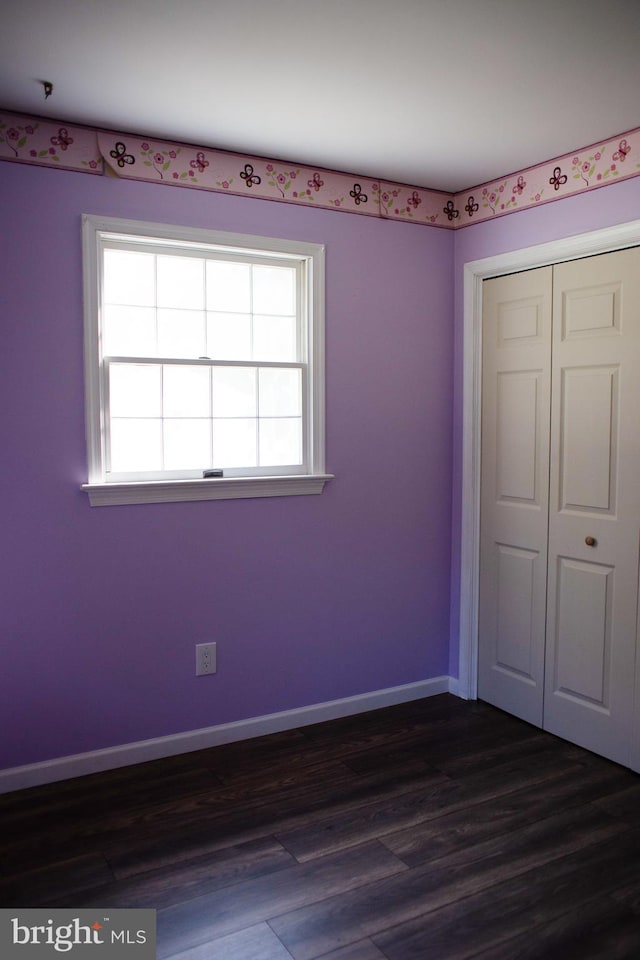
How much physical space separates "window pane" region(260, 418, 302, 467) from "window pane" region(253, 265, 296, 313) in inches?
19.5

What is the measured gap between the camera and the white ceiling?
1.97 m

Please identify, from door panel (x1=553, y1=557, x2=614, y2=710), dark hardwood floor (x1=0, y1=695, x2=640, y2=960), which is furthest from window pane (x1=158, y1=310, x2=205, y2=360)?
door panel (x1=553, y1=557, x2=614, y2=710)

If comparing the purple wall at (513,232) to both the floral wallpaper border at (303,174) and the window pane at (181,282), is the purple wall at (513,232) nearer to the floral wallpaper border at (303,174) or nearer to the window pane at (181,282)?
the floral wallpaper border at (303,174)

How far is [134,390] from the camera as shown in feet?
9.77

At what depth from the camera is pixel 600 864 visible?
2.34 m

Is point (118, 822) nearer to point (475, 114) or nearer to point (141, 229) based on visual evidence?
point (141, 229)

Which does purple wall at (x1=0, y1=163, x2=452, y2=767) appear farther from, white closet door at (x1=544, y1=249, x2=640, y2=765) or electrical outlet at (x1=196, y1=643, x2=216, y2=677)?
white closet door at (x1=544, y1=249, x2=640, y2=765)

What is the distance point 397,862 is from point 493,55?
97.9 inches

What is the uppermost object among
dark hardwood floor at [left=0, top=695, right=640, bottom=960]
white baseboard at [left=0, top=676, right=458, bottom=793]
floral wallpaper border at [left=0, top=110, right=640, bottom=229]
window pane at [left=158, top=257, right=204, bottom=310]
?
floral wallpaper border at [left=0, top=110, right=640, bottom=229]

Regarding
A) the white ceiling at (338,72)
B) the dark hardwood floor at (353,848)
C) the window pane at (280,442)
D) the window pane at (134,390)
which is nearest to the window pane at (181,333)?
the window pane at (134,390)

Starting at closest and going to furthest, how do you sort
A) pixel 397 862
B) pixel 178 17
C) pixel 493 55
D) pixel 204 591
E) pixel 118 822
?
pixel 178 17 → pixel 493 55 → pixel 397 862 → pixel 118 822 → pixel 204 591

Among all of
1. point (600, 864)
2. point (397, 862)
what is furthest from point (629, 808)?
point (397, 862)

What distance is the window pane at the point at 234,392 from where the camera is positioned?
10.3 feet

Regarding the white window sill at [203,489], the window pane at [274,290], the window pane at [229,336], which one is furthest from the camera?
the window pane at [274,290]
